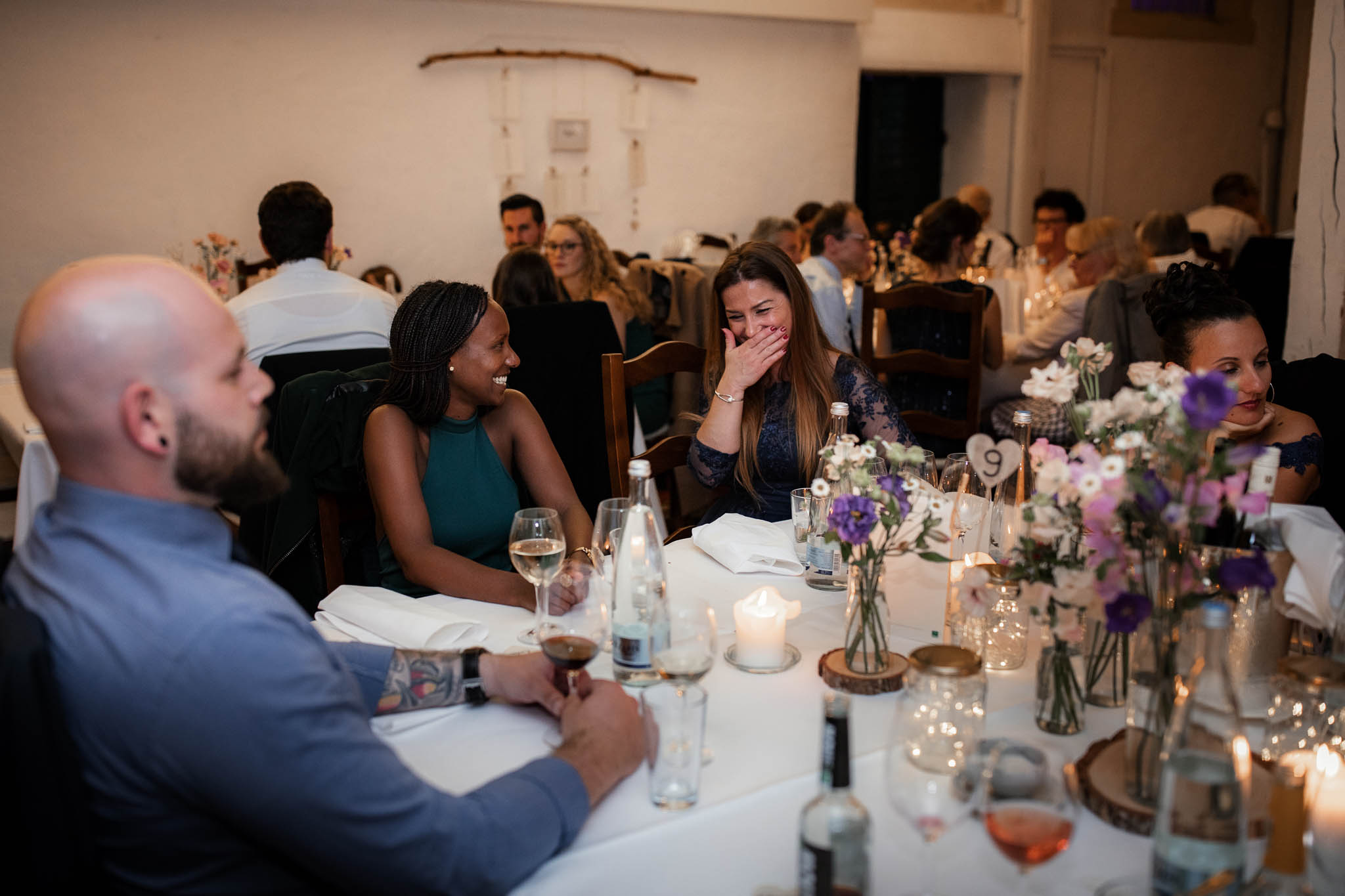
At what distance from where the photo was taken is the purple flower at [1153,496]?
107 cm

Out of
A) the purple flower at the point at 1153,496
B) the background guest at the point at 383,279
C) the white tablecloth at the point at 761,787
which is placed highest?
the background guest at the point at 383,279

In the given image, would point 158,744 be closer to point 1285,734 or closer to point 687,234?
point 1285,734

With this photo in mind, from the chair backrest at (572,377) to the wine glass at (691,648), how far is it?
210cm

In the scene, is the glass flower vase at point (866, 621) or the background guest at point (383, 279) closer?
the glass flower vase at point (866, 621)

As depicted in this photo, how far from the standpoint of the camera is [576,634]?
1.31m

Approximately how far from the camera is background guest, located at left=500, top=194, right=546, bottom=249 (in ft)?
17.0

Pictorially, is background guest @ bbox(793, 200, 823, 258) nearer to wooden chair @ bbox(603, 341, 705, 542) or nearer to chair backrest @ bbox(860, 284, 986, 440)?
chair backrest @ bbox(860, 284, 986, 440)

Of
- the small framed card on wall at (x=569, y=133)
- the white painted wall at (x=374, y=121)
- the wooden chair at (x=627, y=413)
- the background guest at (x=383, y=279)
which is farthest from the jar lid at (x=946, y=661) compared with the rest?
the small framed card on wall at (x=569, y=133)

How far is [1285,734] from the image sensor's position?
1.23m

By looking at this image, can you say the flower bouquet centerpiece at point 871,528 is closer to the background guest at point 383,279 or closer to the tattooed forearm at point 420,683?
the tattooed forearm at point 420,683

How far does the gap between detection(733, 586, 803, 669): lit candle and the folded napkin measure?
0.42 m

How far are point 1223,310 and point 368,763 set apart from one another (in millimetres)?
1799

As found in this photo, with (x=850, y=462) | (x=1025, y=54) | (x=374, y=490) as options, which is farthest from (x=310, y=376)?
(x=1025, y=54)

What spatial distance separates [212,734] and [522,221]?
14.8 feet
